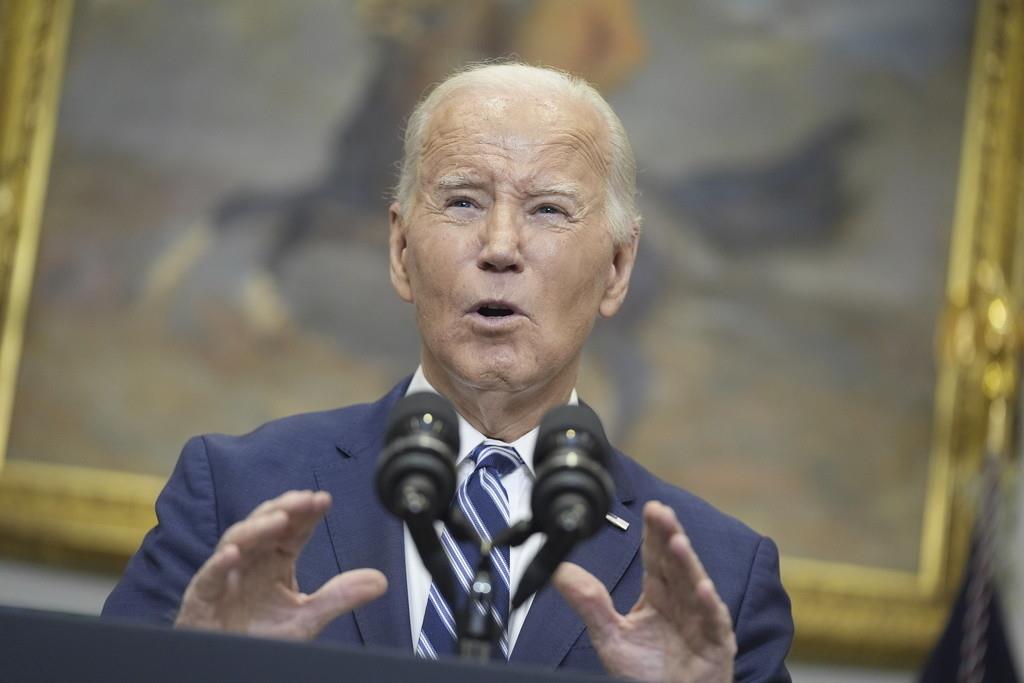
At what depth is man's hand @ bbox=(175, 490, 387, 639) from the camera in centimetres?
211

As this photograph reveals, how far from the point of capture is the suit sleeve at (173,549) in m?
2.69

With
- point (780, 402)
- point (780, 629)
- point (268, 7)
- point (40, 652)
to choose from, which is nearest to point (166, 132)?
point (268, 7)

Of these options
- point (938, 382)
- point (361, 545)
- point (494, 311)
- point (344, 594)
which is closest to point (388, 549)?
point (361, 545)

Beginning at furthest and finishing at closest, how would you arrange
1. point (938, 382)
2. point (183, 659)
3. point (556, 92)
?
point (938, 382), point (556, 92), point (183, 659)

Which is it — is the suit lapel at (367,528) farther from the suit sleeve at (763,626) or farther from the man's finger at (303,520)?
the suit sleeve at (763,626)

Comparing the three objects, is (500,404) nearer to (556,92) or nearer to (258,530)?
(556,92)

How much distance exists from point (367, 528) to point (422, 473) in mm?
1017

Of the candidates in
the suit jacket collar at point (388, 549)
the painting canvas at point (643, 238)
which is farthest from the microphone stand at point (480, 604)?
the painting canvas at point (643, 238)

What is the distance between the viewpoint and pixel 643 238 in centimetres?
555

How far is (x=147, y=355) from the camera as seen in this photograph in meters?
5.45

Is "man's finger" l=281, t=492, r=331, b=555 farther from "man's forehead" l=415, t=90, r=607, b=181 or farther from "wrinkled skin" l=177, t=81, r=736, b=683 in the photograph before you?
"man's forehead" l=415, t=90, r=607, b=181

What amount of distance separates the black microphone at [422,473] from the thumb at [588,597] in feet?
1.18

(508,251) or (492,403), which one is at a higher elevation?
(508,251)

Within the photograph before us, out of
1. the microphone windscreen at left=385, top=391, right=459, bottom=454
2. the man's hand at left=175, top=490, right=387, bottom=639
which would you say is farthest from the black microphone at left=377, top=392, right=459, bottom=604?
the man's hand at left=175, top=490, right=387, bottom=639
